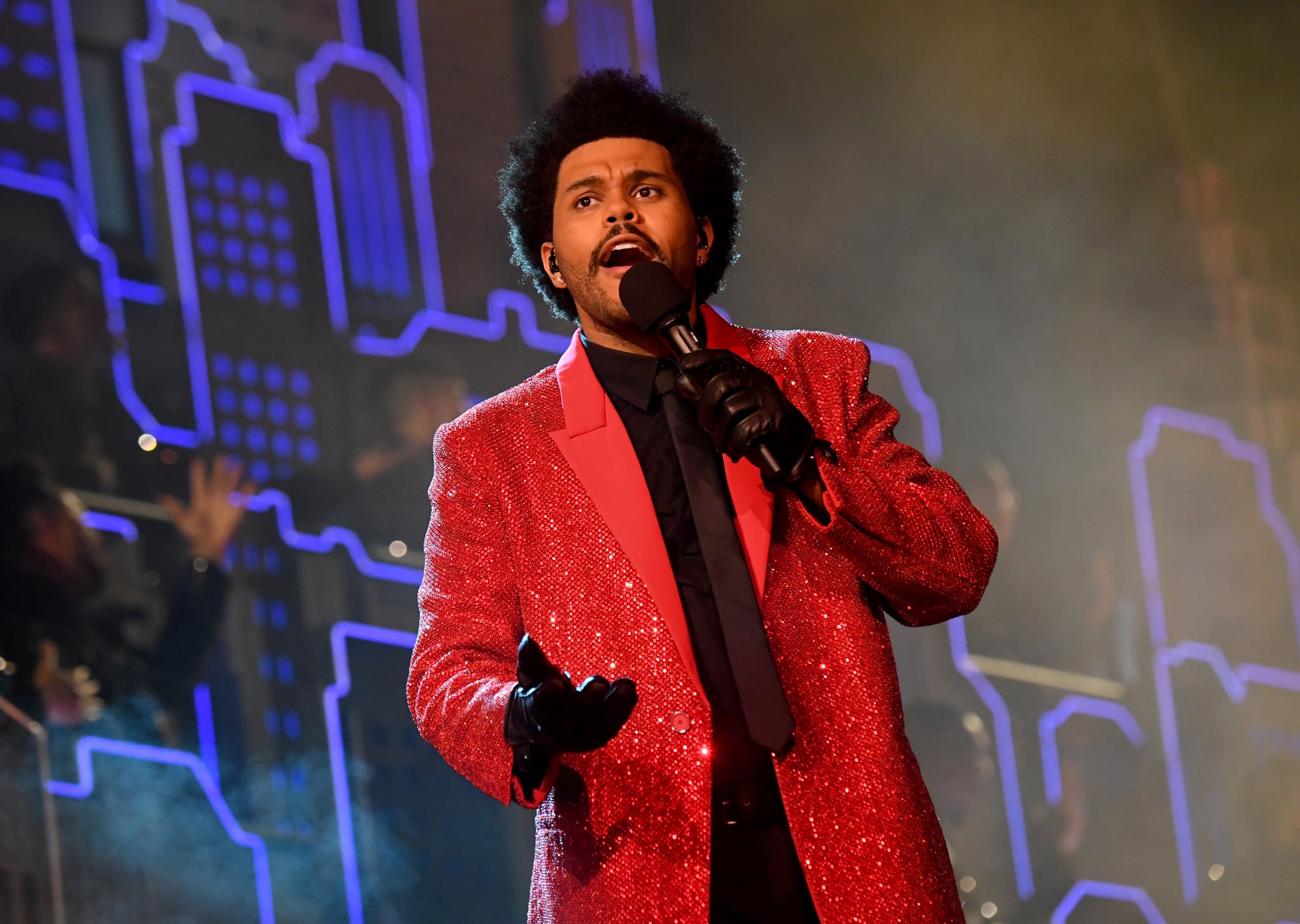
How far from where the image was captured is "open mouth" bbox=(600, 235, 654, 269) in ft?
4.77

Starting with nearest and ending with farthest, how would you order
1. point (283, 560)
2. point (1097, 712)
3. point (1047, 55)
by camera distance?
point (283, 560) → point (1097, 712) → point (1047, 55)

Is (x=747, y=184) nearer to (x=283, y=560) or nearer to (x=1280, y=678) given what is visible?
(x=283, y=560)

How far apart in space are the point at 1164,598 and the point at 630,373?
259cm

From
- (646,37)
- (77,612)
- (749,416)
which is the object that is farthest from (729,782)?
(646,37)

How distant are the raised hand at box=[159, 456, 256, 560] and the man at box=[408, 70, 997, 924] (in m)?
1.55

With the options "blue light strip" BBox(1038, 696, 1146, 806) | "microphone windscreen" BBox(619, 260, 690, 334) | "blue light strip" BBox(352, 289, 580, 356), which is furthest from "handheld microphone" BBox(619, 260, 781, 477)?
"blue light strip" BBox(1038, 696, 1146, 806)

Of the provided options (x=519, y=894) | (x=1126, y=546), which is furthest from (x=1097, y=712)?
(x=519, y=894)

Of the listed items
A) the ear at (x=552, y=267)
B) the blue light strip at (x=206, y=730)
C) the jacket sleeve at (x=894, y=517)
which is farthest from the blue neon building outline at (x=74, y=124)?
the jacket sleeve at (x=894, y=517)

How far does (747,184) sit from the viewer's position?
3.54 metres

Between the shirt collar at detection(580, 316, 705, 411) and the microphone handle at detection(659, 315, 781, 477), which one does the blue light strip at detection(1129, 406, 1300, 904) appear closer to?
the shirt collar at detection(580, 316, 705, 411)

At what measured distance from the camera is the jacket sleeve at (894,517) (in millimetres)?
1188

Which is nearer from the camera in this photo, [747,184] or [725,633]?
[725,633]

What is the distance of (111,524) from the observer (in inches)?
111

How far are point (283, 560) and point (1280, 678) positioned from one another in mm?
2733
